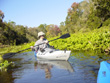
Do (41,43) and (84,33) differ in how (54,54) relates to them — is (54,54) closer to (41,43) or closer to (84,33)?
(41,43)

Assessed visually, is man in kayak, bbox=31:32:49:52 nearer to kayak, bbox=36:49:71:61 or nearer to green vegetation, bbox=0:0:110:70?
kayak, bbox=36:49:71:61

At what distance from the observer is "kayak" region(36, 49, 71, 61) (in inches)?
340

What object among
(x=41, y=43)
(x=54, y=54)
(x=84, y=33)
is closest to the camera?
(x=54, y=54)

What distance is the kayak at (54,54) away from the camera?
8648 millimetres

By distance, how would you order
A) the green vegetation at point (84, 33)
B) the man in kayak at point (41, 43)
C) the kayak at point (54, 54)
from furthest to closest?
the green vegetation at point (84, 33)
the man in kayak at point (41, 43)
the kayak at point (54, 54)

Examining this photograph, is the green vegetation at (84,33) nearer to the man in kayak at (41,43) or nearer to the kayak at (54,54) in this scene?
the kayak at (54,54)

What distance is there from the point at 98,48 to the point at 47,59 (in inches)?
193

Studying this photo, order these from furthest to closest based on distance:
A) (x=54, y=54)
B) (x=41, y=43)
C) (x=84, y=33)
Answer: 1. (x=84, y=33)
2. (x=41, y=43)
3. (x=54, y=54)

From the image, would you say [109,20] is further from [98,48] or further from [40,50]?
[40,50]

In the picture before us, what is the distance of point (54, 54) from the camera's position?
8984 millimetres

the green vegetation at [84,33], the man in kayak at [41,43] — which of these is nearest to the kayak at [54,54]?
the man in kayak at [41,43]

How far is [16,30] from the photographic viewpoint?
32875 millimetres

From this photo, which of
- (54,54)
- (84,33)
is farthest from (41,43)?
(84,33)

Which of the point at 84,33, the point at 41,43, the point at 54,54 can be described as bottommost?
the point at 54,54
